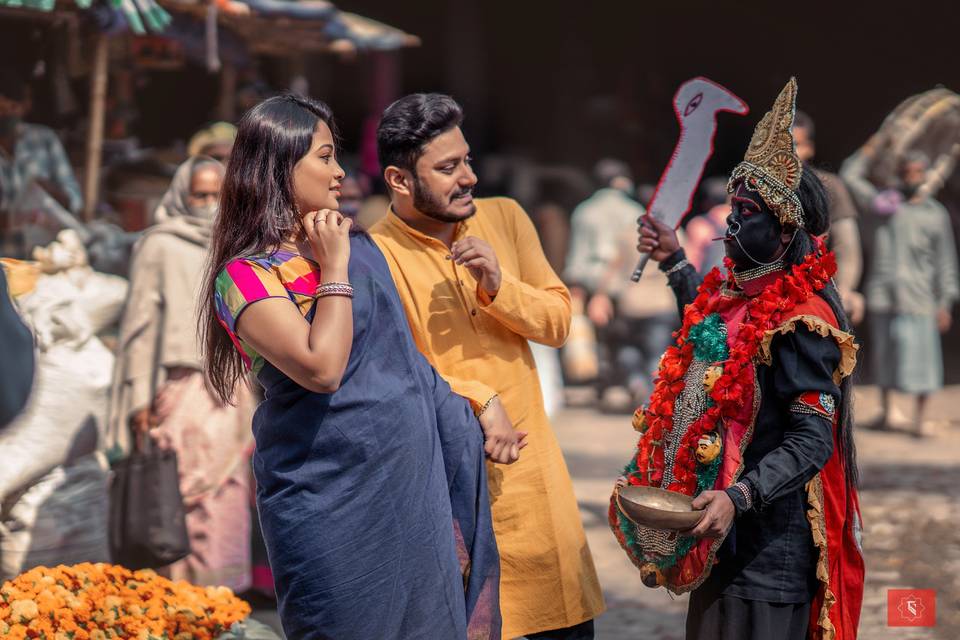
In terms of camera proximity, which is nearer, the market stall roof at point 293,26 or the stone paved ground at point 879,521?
the stone paved ground at point 879,521

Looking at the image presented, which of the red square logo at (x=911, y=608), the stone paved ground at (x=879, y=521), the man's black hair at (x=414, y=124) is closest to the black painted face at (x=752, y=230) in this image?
the man's black hair at (x=414, y=124)

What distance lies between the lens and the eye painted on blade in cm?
357

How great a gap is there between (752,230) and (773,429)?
0.51 metres

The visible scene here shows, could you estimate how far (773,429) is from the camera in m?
3.10

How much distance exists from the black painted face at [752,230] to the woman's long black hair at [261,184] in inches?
43.0

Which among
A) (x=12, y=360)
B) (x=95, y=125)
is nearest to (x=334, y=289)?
(x=12, y=360)

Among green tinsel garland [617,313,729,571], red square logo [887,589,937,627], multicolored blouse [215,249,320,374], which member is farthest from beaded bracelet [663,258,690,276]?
red square logo [887,589,937,627]

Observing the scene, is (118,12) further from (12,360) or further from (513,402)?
(513,402)

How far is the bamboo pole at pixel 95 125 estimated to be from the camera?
616 cm

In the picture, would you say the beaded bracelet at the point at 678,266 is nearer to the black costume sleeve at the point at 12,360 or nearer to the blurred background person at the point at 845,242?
the black costume sleeve at the point at 12,360

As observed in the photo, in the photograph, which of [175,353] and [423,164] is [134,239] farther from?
[423,164]

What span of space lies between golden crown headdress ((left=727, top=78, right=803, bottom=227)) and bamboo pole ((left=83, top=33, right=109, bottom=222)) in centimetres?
399

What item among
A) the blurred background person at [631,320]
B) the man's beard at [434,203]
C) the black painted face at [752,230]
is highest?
the black painted face at [752,230]

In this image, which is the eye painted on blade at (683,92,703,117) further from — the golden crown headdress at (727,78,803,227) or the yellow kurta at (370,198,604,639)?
the yellow kurta at (370,198,604,639)
